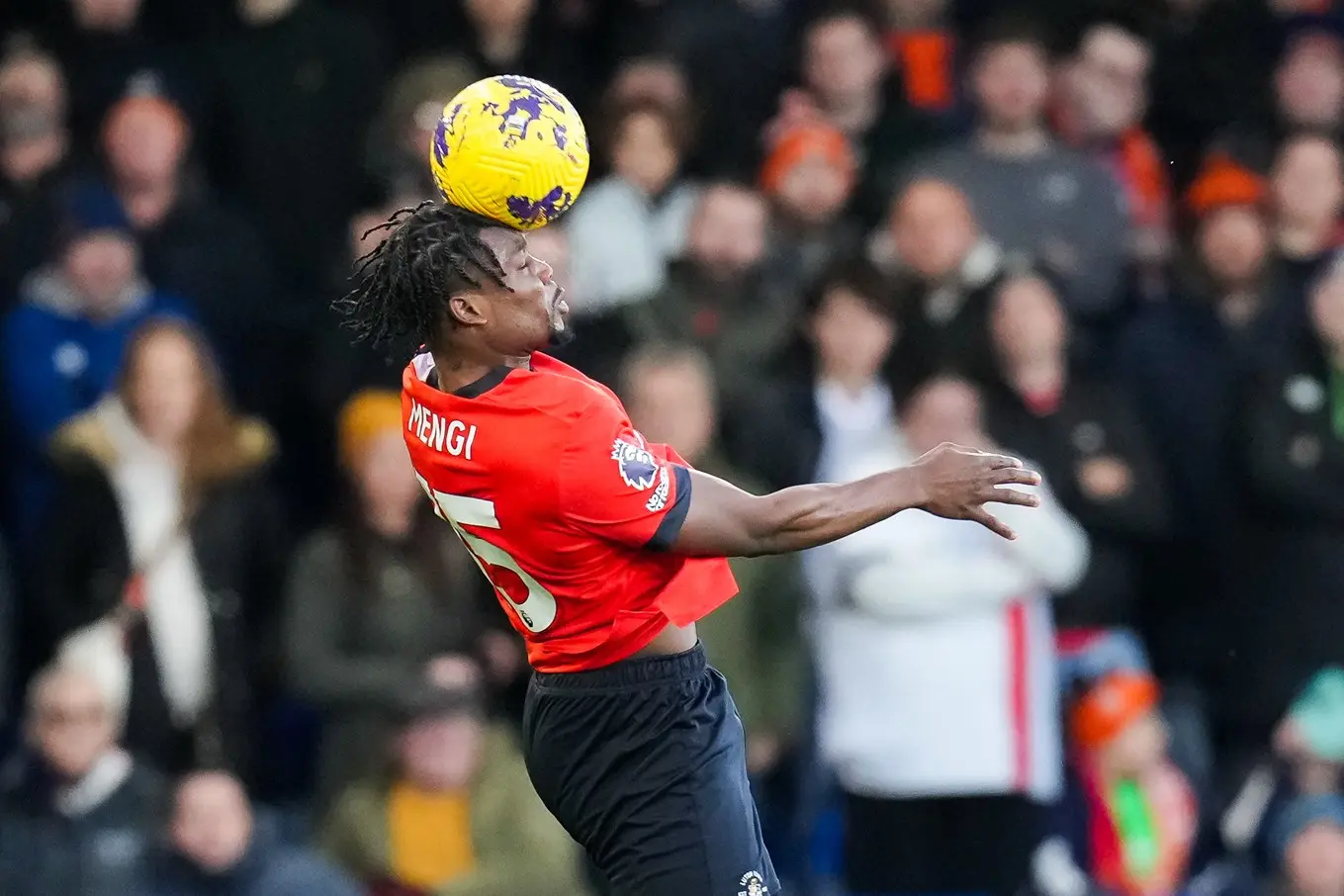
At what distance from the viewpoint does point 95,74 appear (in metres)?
8.26

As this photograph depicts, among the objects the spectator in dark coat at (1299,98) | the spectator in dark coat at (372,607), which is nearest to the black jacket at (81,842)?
the spectator in dark coat at (372,607)

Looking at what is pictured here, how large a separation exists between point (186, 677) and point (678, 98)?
2703 mm

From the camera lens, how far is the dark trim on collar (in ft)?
13.8

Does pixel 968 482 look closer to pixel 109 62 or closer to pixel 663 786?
pixel 663 786

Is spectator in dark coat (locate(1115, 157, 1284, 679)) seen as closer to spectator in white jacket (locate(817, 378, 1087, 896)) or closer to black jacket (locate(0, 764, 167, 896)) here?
spectator in white jacket (locate(817, 378, 1087, 896))

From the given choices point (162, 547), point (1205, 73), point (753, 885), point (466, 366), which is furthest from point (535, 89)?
point (1205, 73)

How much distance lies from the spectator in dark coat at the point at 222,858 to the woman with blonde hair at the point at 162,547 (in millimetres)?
474

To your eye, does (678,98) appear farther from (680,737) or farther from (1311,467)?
(680,737)

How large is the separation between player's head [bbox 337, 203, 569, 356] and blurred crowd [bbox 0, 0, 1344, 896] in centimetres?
285

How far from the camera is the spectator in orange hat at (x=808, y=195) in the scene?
806 centimetres

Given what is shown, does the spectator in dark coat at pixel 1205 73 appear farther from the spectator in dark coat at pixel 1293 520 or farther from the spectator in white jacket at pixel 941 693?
the spectator in white jacket at pixel 941 693

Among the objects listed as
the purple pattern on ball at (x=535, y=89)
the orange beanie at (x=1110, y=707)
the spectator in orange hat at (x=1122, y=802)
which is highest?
the purple pattern on ball at (x=535, y=89)

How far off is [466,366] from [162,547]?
10.7 ft

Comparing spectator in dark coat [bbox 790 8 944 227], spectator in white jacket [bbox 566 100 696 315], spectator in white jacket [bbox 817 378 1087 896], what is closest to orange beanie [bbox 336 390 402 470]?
spectator in white jacket [bbox 566 100 696 315]
